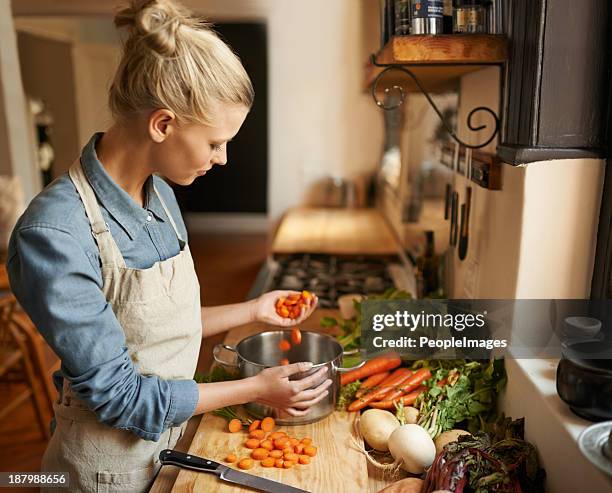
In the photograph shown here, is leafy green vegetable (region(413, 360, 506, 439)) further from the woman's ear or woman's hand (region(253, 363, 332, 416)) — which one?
the woman's ear

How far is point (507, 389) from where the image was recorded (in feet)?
4.12

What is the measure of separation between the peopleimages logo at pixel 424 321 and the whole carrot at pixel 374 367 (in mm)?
180

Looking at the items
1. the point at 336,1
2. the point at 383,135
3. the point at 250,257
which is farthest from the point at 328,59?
Result: the point at 250,257

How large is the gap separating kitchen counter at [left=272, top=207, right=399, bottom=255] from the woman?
1.80m

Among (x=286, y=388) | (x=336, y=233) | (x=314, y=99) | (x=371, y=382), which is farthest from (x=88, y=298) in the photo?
(x=314, y=99)

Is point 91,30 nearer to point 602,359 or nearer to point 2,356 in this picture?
point 2,356

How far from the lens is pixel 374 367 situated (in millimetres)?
1425

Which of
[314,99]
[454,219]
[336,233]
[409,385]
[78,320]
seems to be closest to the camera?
[78,320]

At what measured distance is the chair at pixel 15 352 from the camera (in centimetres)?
255

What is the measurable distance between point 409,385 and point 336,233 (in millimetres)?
2029

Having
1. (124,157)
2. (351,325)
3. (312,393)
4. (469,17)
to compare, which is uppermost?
(469,17)

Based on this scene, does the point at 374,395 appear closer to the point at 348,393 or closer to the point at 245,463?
the point at 348,393

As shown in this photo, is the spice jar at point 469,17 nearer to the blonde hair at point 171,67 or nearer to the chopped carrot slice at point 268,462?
the blonde hair at point 171,67

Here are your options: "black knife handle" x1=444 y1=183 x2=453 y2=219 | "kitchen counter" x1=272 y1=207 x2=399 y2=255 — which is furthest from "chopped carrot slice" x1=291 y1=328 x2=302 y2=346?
"kitchen counter" x1=272 y1=207 x2=399 y2=255
